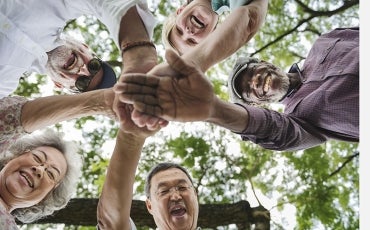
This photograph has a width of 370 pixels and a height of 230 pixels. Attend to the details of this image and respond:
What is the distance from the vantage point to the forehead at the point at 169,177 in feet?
10.6

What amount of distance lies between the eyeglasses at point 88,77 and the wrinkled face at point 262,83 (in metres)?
0.98

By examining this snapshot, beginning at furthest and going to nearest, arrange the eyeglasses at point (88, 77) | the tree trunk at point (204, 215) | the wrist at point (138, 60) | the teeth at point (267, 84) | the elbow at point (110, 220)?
the tree trunk at point (204, 215) → the teeth at point (267, 84) → the eyeglasses at point (88, 77) → the elbow at point (110, 220) → the wrist at point (138, 60)

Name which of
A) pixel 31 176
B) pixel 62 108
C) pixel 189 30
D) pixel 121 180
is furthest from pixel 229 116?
pixel 31 176

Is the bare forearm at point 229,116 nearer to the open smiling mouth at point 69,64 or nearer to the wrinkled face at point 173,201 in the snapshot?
the wrinkled face at point 173,201

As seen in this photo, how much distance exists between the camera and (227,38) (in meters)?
2.44

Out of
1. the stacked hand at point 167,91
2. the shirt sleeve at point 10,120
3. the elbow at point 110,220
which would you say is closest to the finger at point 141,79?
the stacked hand at point 167,91

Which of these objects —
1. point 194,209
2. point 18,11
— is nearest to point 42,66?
point 18,11

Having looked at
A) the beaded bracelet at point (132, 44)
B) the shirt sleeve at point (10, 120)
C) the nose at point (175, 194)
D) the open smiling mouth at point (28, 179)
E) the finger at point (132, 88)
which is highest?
the beaded bracelet at point (132, 44)

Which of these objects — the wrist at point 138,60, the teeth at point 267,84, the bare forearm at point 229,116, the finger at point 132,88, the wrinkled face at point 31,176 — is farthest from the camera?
the teeth at point 267,84

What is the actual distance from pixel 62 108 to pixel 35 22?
511 mm

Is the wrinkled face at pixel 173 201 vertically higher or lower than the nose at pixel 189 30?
lower

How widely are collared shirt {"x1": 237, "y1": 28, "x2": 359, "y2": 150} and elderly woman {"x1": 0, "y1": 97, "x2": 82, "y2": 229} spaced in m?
1.33

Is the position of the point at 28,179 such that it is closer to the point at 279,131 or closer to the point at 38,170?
the point at 38,170

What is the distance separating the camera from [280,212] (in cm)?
522
